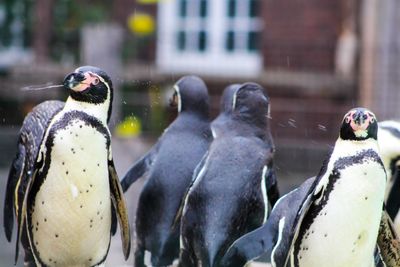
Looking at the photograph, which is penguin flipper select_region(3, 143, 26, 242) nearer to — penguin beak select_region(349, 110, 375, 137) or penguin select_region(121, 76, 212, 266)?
penguin select_region(121, 76, 212, 266)

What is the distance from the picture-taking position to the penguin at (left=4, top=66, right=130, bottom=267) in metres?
3.27

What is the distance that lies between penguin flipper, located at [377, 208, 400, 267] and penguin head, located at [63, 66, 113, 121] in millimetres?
931

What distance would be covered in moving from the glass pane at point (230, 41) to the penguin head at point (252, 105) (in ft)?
33.6

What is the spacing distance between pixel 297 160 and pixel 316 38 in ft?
10.4

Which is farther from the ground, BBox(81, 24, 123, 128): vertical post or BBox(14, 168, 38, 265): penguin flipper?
BBox(14, 168, 38, 265): penguin flipper

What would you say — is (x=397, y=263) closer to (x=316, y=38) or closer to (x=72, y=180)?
(x=72, y=180)

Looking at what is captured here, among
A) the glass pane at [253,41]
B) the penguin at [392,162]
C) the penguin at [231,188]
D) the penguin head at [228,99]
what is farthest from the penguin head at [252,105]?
the glass pane at [253,41]

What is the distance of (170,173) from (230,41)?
33.4ft

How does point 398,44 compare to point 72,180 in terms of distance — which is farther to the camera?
point 398,44

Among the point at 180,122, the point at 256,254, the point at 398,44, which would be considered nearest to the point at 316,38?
the point at 398,44

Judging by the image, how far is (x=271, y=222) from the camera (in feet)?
10.8

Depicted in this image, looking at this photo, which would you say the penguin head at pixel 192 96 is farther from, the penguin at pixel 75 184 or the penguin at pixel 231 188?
the penguin at pixel 75 184

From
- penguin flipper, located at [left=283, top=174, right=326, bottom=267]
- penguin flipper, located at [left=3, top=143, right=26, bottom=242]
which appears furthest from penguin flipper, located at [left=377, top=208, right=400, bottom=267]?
penguin flipper, located at [left=3, top=143, right=26, bottom=242]

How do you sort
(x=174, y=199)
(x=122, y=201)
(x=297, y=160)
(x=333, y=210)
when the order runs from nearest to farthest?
(x=333, y=210)
(x=122, y=201)
(x=174, y=199)
(x=297, y=160)
